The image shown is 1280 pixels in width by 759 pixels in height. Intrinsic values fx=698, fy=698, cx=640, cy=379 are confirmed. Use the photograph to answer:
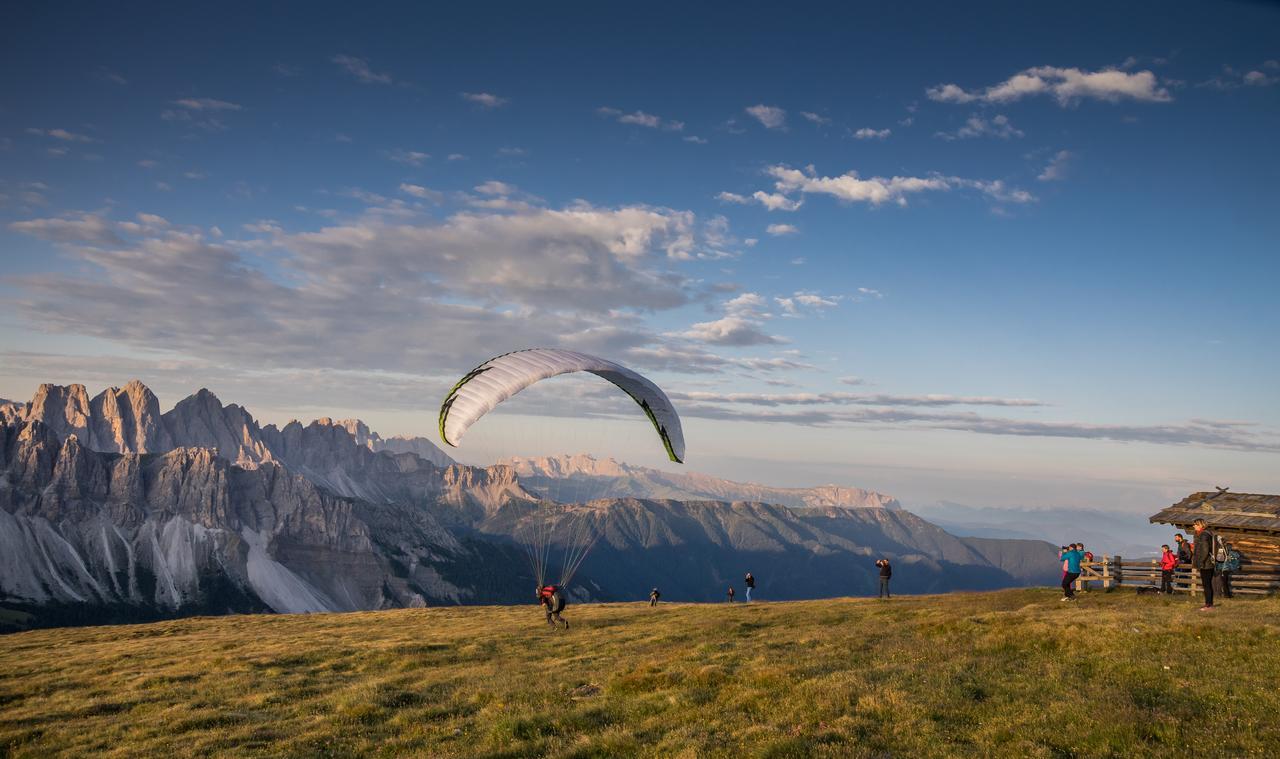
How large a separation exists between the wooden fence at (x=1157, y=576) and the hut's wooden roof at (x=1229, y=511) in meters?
2.69

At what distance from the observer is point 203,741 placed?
1620 cm

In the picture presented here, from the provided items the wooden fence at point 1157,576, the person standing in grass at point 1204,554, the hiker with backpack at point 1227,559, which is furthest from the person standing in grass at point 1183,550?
the person standing in grass at point 1204,554

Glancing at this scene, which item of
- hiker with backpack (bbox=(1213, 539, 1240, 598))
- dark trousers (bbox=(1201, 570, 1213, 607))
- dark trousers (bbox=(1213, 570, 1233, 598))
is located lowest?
dark trousers (bbox=(1213, 570, 1233, 598))

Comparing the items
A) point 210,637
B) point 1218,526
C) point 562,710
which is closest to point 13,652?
point 210,637

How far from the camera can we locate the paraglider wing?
1058 inches

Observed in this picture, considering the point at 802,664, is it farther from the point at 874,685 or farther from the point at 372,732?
the point at 372,732

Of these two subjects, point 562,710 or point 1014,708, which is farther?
point 562,710

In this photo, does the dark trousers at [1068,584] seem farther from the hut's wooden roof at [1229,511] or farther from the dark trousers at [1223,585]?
the hut's wooden roof at [1229,511]

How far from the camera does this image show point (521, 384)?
27.2 metres

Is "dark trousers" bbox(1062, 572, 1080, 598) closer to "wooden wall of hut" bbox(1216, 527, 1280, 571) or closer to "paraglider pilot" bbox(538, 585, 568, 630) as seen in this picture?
"wooden wall of hut" bbox(1216, 527, 1280, 571)

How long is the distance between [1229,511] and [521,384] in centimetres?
3895

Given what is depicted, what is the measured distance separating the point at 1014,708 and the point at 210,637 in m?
49.1

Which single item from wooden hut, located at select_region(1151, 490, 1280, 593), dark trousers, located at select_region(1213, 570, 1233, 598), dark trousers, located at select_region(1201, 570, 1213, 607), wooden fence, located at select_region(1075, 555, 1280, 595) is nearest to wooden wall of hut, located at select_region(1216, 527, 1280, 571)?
wooden hut, located at select_region(1151, 490, 1280, 593)

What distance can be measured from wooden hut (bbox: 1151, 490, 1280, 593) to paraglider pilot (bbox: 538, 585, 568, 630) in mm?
30131
